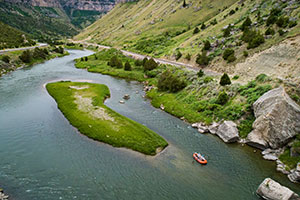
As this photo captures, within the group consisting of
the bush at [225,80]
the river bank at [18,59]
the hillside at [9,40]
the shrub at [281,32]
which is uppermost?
the hillside at [9,40]

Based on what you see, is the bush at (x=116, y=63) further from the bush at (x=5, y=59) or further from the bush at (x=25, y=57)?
the bush at (x=5, y=59)

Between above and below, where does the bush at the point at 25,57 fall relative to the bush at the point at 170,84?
above

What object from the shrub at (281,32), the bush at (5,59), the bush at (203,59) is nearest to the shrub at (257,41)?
the shrub at (281,32)

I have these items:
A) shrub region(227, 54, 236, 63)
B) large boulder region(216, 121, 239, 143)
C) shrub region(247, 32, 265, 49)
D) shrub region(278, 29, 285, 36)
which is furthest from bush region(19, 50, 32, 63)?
shrub region(278, 29, 285, 36)

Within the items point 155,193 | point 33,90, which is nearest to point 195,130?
point 155,193

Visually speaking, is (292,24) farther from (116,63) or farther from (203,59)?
(116,63)
